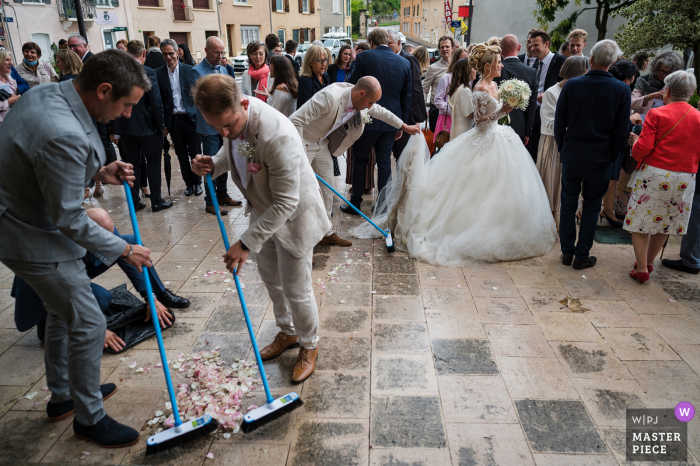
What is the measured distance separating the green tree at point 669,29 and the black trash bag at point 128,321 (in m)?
11.2

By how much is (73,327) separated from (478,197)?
385cm

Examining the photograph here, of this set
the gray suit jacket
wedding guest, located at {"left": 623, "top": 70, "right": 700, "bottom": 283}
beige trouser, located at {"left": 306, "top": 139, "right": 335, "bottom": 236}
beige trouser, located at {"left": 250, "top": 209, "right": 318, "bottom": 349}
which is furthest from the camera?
beige trouser, located at {"left": 306, "top": 139, "right": 335, "bottom": 236}

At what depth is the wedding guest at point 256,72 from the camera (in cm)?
643

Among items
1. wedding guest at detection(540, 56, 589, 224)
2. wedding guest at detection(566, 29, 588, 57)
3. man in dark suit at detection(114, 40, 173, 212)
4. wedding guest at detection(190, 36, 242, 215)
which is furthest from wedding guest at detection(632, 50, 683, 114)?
man in dark suit at detection(114, 40, 173, 212)

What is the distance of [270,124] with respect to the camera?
241cm

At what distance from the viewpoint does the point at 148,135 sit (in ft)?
19.2

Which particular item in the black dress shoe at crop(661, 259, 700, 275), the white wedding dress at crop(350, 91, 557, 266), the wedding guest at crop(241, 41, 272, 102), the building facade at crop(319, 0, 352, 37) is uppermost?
the building facade at crop(319, 0, 352, 37)

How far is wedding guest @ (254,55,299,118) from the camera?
5.69 metres

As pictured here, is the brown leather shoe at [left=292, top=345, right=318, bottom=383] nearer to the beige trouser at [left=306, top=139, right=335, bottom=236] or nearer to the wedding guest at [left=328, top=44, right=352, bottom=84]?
the beige trouser at [left=306, top=139, right=335, bottom=236]

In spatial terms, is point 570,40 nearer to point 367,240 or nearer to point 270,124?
point 367,240

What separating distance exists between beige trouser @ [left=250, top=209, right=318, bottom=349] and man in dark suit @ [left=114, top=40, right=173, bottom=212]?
145 inches

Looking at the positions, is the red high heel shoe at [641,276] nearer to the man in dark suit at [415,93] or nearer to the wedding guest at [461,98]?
the wedding guest at [461,98]

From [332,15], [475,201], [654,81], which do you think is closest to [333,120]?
[475,201]

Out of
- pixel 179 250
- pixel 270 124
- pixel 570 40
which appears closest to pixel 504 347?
pixel 270 124
